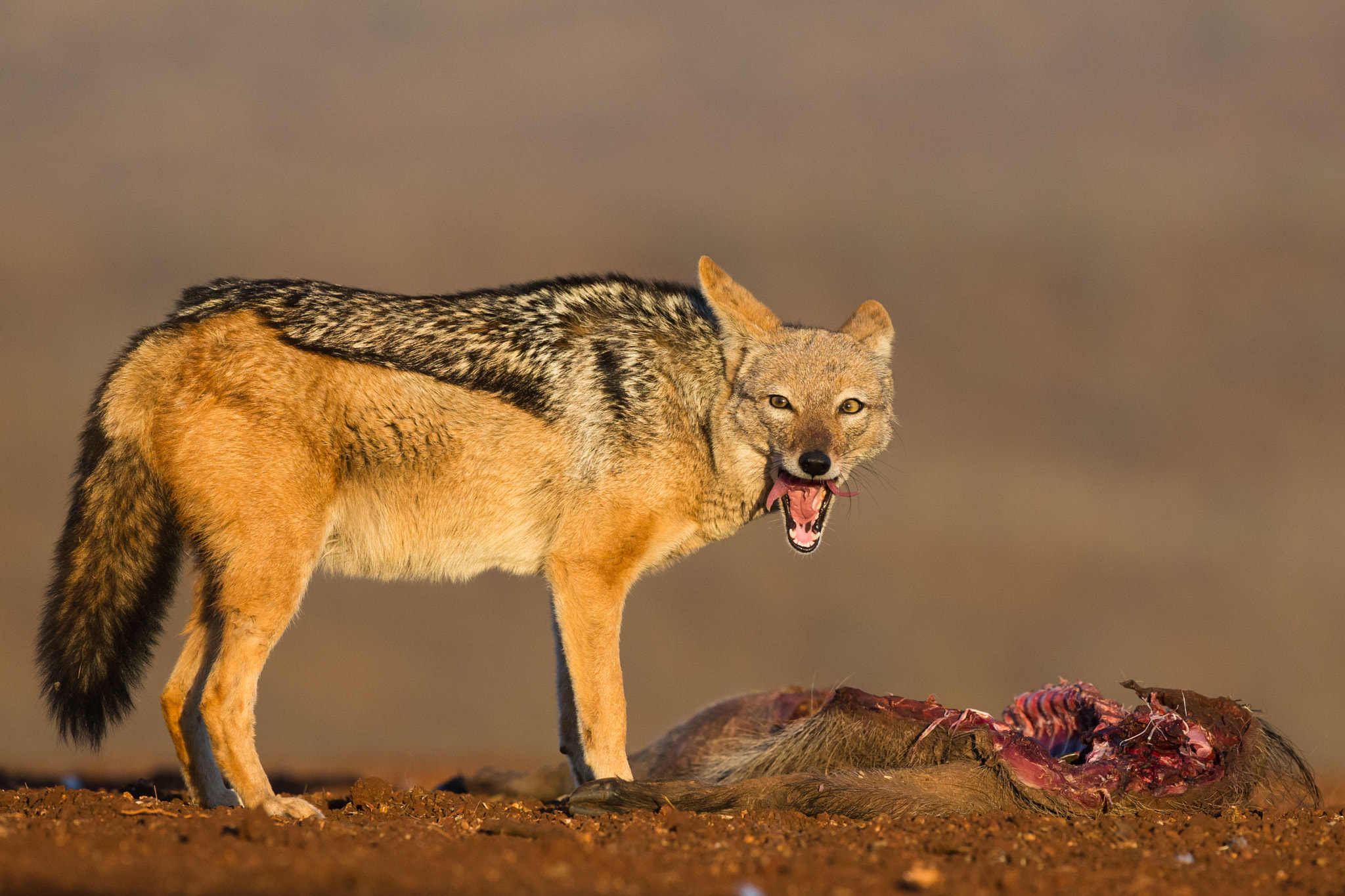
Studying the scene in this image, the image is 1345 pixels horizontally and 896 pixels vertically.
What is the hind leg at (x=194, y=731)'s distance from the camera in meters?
5.51

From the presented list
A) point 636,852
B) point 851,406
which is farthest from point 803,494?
point 636,852

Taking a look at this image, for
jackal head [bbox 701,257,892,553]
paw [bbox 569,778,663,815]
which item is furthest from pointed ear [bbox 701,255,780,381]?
paw [bbox 569,778,663,815]

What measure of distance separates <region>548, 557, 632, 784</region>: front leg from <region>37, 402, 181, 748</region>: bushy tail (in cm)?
200

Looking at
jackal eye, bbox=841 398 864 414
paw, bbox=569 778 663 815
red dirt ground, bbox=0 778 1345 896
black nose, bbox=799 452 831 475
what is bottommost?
paw, bbox=569 778 663 815

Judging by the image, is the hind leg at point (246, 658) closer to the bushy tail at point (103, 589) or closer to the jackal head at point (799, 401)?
the bushy tail at point (103, 589)

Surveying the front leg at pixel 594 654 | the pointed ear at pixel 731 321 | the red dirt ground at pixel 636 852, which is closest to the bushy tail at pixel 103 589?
the red dirt ground at pixel 636 852

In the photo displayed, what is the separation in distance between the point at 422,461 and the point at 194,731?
1741mm

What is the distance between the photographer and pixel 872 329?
23.0 ft

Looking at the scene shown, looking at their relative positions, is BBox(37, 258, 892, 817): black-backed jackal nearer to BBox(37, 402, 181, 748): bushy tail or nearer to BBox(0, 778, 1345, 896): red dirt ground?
BBox(37, 402, 181, 748): bushy tail

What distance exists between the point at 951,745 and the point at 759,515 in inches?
73.9

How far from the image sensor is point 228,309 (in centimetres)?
580

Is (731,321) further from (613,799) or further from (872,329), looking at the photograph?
(613,799)

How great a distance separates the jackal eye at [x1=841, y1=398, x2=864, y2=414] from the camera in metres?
6.45

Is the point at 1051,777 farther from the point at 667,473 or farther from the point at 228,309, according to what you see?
the point at 228,309
